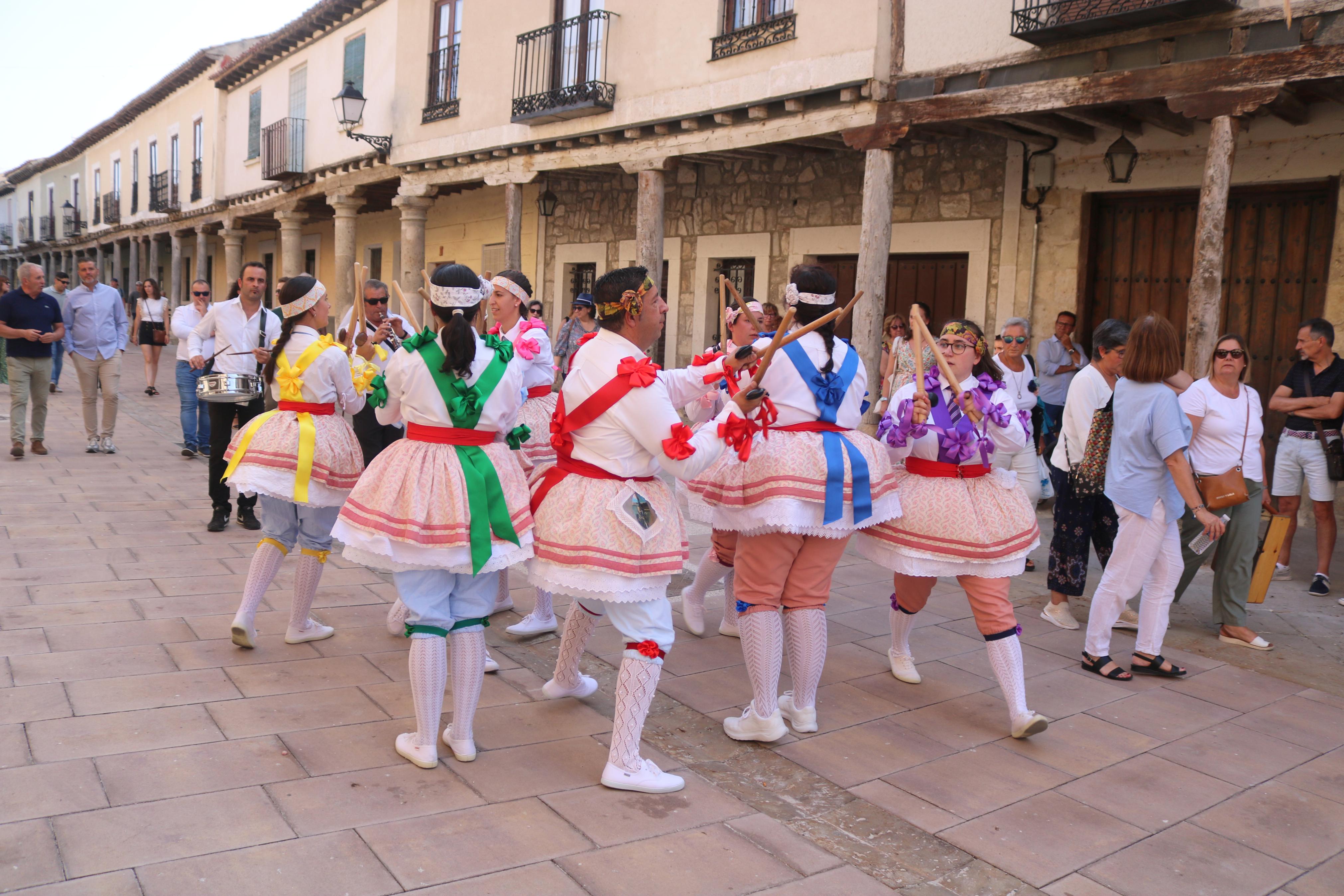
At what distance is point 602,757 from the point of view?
3596 millimetres

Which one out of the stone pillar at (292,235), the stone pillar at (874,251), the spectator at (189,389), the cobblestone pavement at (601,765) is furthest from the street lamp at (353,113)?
the cobblestone pavement at (601,765)

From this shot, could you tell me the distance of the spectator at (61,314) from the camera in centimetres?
944

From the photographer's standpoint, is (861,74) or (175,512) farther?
(861,74)

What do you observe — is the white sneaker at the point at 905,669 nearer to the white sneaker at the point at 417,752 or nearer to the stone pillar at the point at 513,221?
the white sneaker at the point at 417,752

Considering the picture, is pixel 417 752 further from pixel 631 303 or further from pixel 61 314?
pixel 61 314

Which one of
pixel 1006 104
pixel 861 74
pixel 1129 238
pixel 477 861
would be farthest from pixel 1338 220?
pixel 477 861

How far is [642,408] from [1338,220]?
293 inches

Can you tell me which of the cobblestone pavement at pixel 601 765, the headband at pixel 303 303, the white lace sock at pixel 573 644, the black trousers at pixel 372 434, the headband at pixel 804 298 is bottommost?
the cobblestone pavement at pixel 601 765

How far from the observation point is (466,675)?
11.3ft

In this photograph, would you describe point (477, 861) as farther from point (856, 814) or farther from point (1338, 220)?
point (1338, 220)

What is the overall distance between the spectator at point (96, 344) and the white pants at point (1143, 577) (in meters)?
8.52

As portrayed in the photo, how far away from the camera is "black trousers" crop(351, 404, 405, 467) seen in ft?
20.2

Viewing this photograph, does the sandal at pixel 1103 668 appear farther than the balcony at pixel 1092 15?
No

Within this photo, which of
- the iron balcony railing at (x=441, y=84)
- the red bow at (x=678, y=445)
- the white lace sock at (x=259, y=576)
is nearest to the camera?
the red bow at (x=678, y=445)
